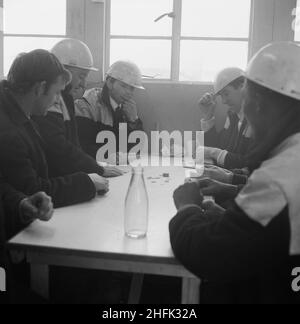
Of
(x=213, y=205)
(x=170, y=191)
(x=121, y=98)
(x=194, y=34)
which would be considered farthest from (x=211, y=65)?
(x=213, y=205)

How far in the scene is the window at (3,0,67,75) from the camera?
487 centimetres

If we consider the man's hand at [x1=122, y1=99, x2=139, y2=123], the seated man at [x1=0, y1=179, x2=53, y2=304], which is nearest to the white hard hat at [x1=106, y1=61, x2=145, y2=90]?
the man's hand at [x1=122, y1=99, x2=139, y2=123]

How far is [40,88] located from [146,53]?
3206 millimetres

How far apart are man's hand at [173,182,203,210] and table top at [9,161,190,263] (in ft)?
0.43

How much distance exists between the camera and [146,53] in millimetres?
4934

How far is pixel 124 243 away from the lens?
1.41m

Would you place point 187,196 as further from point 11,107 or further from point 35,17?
point 35,17

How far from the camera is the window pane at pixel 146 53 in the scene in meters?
4.92

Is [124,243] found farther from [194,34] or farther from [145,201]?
[194,34]

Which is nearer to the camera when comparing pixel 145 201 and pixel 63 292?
pixel 145 201

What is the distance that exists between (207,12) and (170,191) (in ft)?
10.2

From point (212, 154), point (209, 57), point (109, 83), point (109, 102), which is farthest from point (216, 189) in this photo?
point (209, 57)

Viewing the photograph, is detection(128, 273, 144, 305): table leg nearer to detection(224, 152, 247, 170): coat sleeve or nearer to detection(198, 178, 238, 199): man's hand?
detection(198, 178, 238, 199): man's hand

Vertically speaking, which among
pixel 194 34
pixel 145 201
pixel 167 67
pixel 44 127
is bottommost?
pixel 145 201
